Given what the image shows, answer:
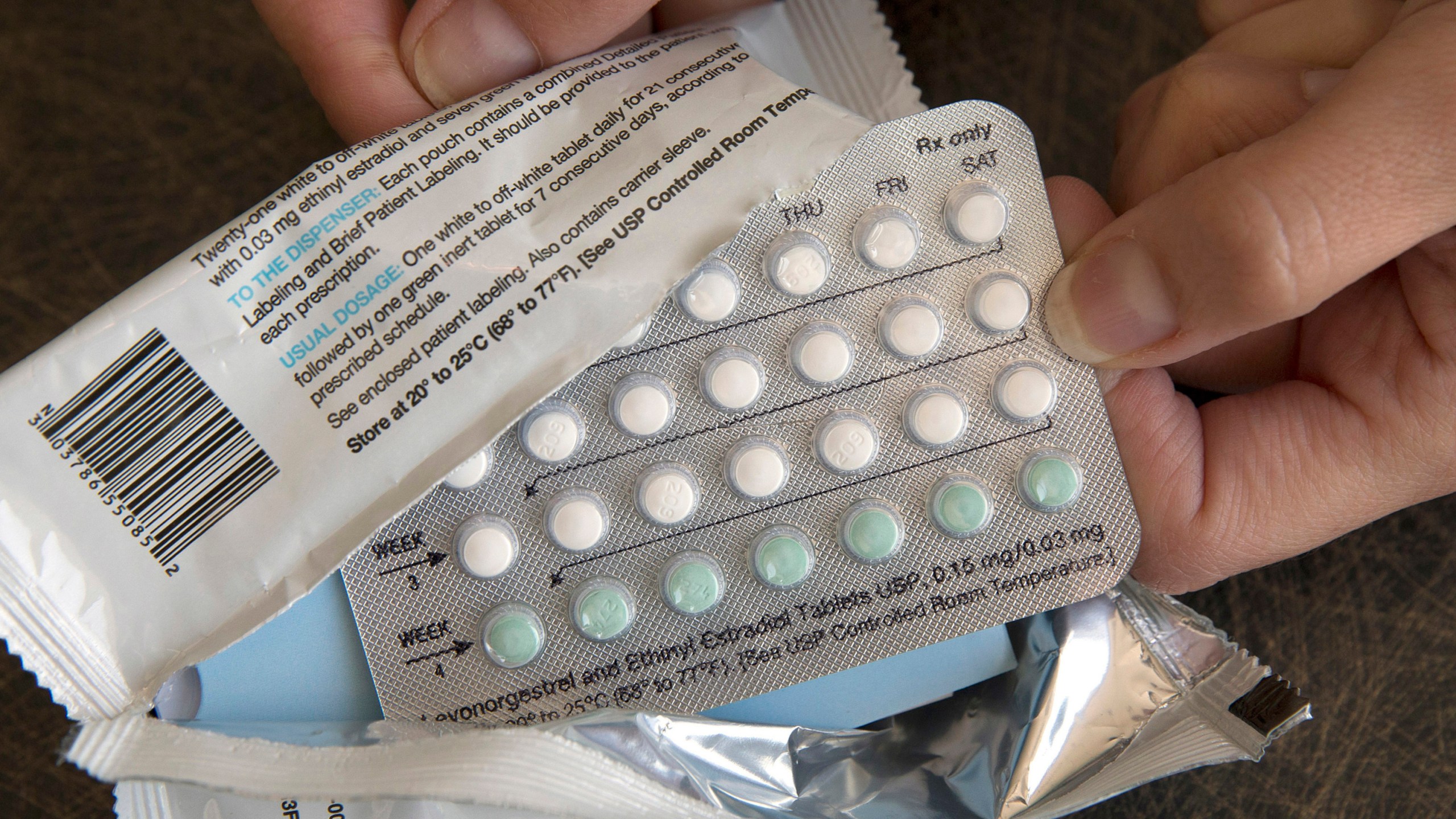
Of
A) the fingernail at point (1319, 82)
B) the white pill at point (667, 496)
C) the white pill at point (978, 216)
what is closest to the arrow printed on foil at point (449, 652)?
the white pill at point (667, 496)

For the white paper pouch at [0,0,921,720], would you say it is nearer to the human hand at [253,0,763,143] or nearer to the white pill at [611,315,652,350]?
the white pill at [611,315,652,350]

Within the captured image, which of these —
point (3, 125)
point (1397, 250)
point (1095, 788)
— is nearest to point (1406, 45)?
point (1397, 250)

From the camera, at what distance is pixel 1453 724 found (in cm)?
53

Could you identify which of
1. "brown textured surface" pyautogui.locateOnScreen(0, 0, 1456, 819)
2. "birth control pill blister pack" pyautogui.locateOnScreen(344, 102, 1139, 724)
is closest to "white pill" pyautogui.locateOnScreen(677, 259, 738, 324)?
"birth control pill blister pack" pyautogui.locateOnScreen(344, 102, 1139, 724)

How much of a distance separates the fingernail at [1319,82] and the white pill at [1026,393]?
200 millimetres

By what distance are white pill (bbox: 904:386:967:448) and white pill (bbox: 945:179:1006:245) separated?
0.26 feet

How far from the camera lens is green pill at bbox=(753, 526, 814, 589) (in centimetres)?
41

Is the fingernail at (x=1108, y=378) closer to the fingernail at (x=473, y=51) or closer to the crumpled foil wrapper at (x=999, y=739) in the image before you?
the crumpled foil wrapper at (x=999, y=739)

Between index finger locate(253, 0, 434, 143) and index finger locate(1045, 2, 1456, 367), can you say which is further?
index finger locate(253, 0, 434, 143)

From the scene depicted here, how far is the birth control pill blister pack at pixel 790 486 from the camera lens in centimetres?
41

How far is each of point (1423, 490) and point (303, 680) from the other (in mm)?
580

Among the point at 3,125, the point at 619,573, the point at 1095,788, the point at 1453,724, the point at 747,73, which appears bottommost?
the point at 1453,724

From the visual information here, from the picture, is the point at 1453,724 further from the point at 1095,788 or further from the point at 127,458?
the point at 127,458

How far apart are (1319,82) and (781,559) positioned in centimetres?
36
